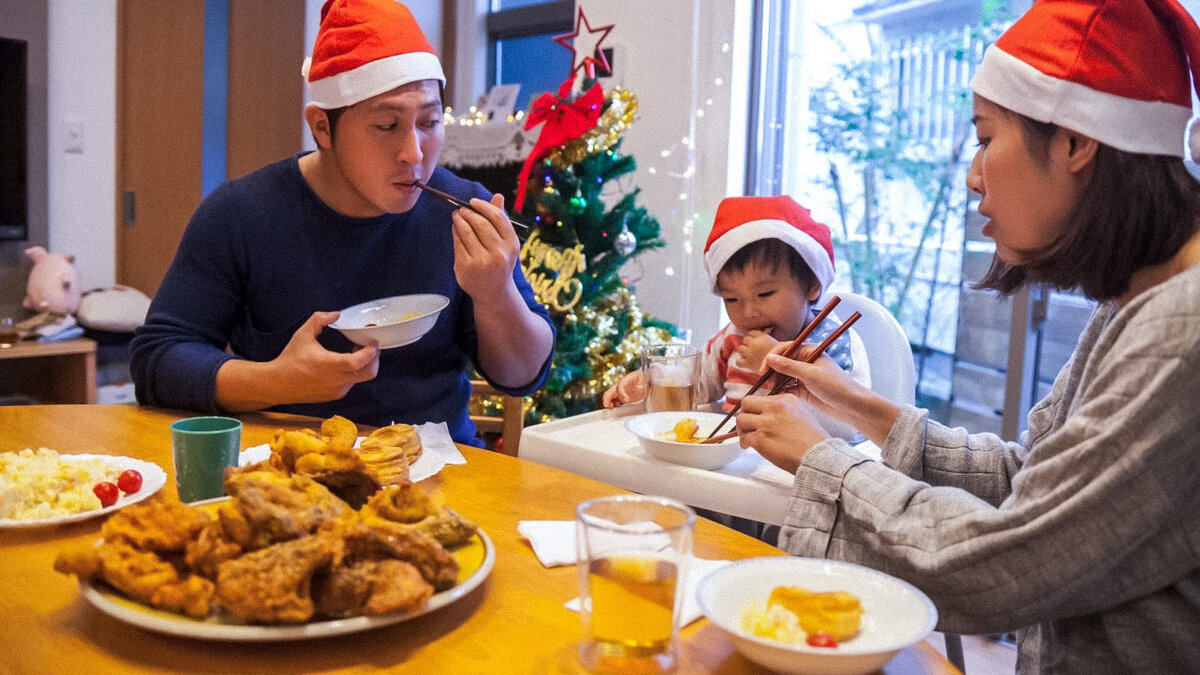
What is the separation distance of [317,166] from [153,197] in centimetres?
306

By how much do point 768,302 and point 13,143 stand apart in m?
3.64

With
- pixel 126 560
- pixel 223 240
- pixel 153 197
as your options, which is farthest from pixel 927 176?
pixel 153 197

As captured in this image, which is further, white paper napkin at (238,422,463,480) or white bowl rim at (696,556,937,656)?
white paper napkin at (238,422,463,480)

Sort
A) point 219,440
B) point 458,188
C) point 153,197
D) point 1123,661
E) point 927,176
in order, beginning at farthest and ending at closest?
point 153,197 < point 927,176 < point 458,188 < point 219,440 < point 1123,661

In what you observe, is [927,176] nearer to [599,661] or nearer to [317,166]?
[317,166]

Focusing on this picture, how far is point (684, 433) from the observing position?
4.90ft

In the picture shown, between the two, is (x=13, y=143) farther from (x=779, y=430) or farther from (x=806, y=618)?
(x=806, y=618)

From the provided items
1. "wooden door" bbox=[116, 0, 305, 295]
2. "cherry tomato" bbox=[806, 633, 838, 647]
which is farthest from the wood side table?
"cherry tomato" bbox=[806, 633, 838, 647]

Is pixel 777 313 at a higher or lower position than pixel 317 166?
lower

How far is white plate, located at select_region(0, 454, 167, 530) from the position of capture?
40.0 inches

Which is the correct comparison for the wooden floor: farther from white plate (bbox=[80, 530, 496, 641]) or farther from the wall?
the wall

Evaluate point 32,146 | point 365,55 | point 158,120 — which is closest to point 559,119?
point 365,55

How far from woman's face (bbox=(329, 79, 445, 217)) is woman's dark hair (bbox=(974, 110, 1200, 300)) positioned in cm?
109

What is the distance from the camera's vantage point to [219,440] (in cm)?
110
